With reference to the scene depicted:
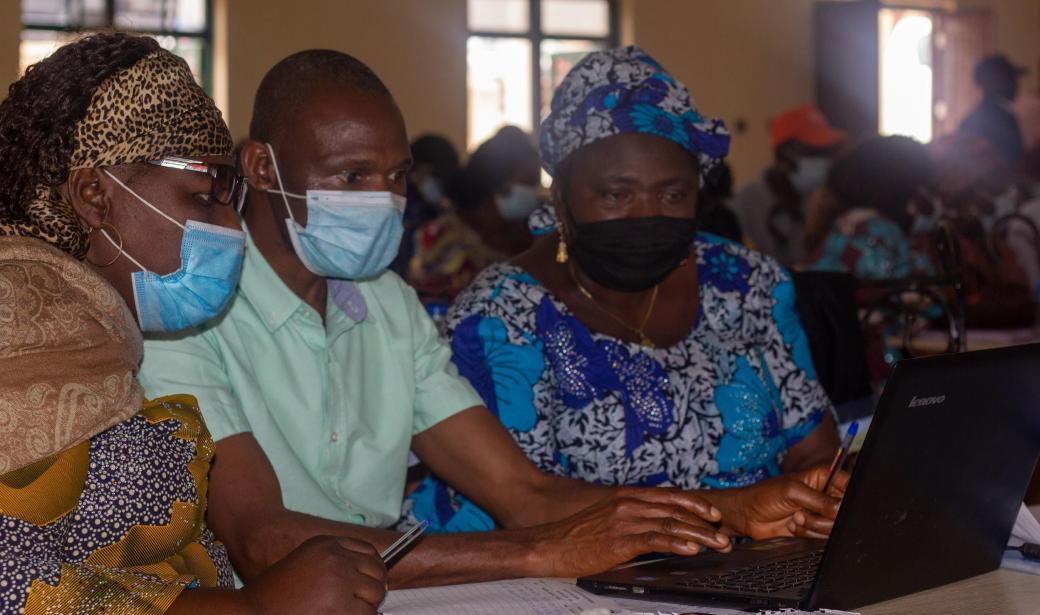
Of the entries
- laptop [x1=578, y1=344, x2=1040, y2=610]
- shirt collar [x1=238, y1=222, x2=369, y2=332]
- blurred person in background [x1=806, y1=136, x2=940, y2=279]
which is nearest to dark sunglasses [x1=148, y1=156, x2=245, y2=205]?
shirt collar [x1=238, y1=222, x2=369, y2=332]

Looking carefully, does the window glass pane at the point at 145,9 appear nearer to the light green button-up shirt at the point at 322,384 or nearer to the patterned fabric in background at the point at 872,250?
the patterned fabric in background at the point at 872,250

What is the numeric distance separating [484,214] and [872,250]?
2055 millimetres

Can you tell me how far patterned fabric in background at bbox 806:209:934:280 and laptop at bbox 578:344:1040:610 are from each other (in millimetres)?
2983

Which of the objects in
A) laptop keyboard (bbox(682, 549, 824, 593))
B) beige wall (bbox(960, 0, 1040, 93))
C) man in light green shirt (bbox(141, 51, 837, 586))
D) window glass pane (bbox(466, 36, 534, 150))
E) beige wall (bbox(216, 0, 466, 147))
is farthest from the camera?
beige wall (bbox(960, 0, 1040, 93))

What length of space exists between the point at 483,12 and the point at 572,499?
26.9 feet

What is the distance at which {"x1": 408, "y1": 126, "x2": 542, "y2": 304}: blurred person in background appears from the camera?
5719 millimetres

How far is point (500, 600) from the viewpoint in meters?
1.43

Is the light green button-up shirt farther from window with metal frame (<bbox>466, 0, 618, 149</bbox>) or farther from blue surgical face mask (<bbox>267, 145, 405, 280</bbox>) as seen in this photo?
window with metal frame (<bbox>466, 0, 618, 149</bbox>)

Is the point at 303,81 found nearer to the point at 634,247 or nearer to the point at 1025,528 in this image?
the point at 634,247

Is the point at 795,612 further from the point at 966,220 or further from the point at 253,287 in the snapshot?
the point at 966,220

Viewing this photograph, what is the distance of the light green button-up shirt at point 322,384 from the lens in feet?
5.88

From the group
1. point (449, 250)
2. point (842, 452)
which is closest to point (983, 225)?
point (449, 250)

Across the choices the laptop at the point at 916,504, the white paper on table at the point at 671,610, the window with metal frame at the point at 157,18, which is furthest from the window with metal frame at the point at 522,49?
the white paper on table at the point at 671,610

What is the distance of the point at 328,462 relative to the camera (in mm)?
1923
